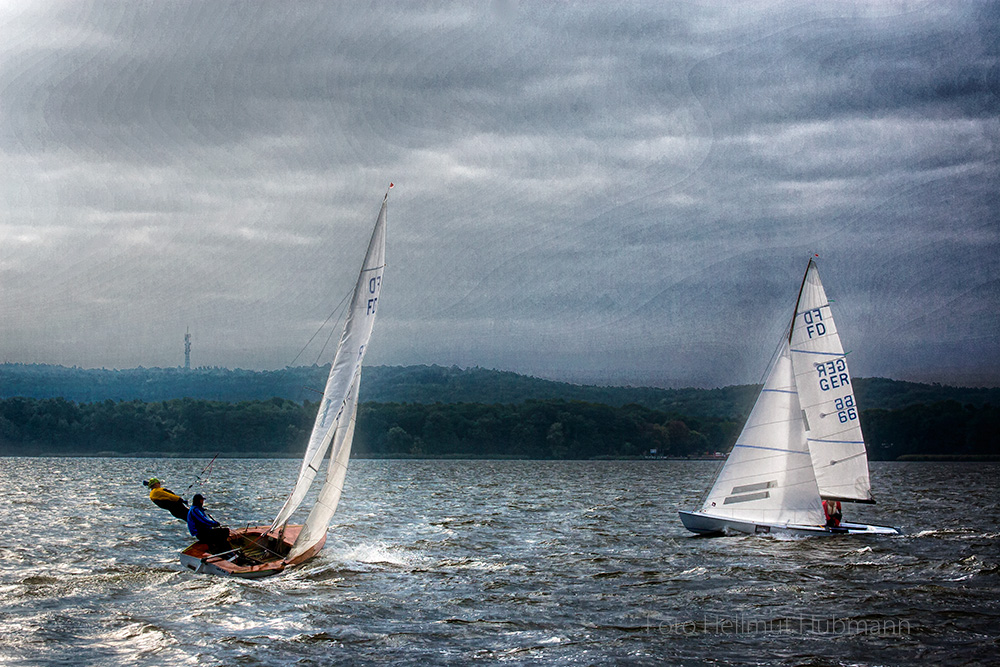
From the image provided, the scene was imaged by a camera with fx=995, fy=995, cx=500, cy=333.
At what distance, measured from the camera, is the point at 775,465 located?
1136 inches

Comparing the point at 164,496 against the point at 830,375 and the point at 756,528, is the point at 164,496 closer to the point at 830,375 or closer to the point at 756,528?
the point at 756,528

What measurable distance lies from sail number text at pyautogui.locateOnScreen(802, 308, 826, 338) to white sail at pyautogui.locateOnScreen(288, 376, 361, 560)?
14702 mm

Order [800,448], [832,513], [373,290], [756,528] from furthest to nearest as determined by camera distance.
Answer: [832,513]
[756,528]
[800,448]
[373,290]

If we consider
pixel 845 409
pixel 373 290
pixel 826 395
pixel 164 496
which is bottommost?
pixel 164 496

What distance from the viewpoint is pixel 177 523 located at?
38.7 metres

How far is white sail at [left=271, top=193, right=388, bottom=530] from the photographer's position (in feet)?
71.7

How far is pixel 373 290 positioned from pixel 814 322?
48.2 feet

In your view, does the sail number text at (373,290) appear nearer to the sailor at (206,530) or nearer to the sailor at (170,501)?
the sailor at (206,530)

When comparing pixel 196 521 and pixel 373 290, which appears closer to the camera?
pixel 373 290

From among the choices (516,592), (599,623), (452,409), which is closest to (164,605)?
(516,592)

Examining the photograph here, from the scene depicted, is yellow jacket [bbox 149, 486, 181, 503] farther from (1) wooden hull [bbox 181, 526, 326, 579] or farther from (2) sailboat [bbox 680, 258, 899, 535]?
(2) sailboat [bbox 680, 258, 899, 535]

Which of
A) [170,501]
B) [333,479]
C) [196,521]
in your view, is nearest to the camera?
[333,479]

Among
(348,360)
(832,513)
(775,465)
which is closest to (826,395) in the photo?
(775,465)

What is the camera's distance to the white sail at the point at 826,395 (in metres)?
30.0
